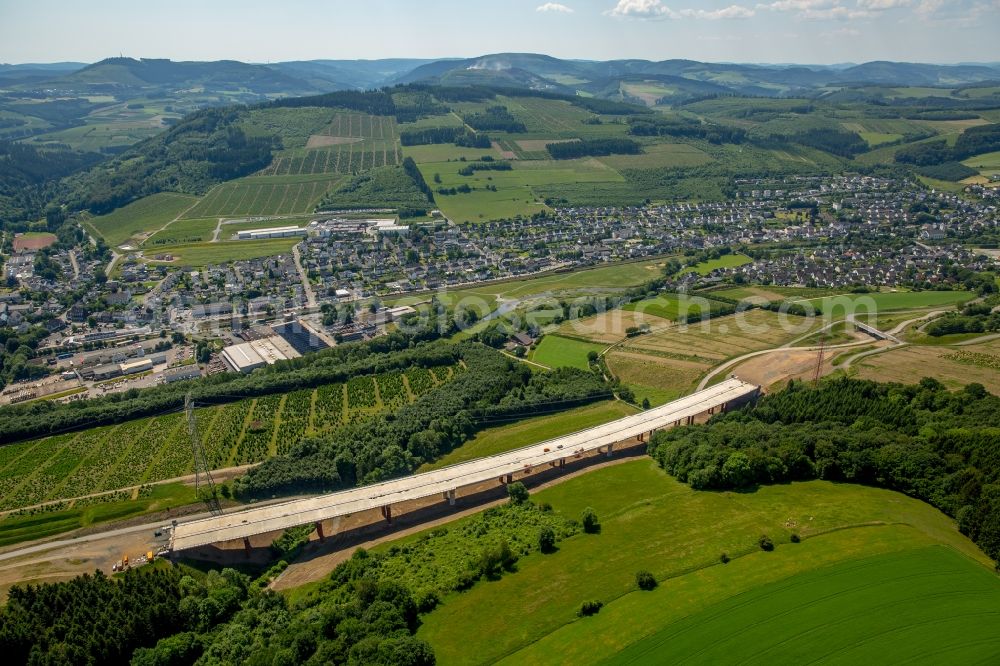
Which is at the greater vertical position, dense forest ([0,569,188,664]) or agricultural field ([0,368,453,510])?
dense forest ([0,569,188,664])

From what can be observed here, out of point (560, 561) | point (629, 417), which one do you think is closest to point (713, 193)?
point (629, 417)

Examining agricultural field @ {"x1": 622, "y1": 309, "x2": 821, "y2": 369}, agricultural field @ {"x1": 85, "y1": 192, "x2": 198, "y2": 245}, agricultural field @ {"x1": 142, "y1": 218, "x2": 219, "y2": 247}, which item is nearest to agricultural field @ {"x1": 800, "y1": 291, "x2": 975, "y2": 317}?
agricultural field @ {"x1": 622, "y1": 309, "x2": 821, "y2": 369}

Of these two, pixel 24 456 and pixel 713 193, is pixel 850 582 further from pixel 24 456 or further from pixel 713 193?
pixel 713 193

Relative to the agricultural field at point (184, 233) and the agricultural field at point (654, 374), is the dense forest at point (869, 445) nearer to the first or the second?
the agricultural field at point (654, 374)

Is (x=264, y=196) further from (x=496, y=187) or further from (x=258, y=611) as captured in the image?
(x=258, y=611)

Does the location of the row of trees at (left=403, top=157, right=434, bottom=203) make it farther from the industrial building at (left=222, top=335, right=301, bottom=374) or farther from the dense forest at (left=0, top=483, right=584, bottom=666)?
the dense forest at (left=0, top=483, right=584, bottom=666)

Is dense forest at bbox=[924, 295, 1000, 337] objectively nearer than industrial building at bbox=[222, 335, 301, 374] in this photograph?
Yes

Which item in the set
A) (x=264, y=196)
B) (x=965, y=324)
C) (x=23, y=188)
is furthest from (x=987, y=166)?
(x=23, y=188)
